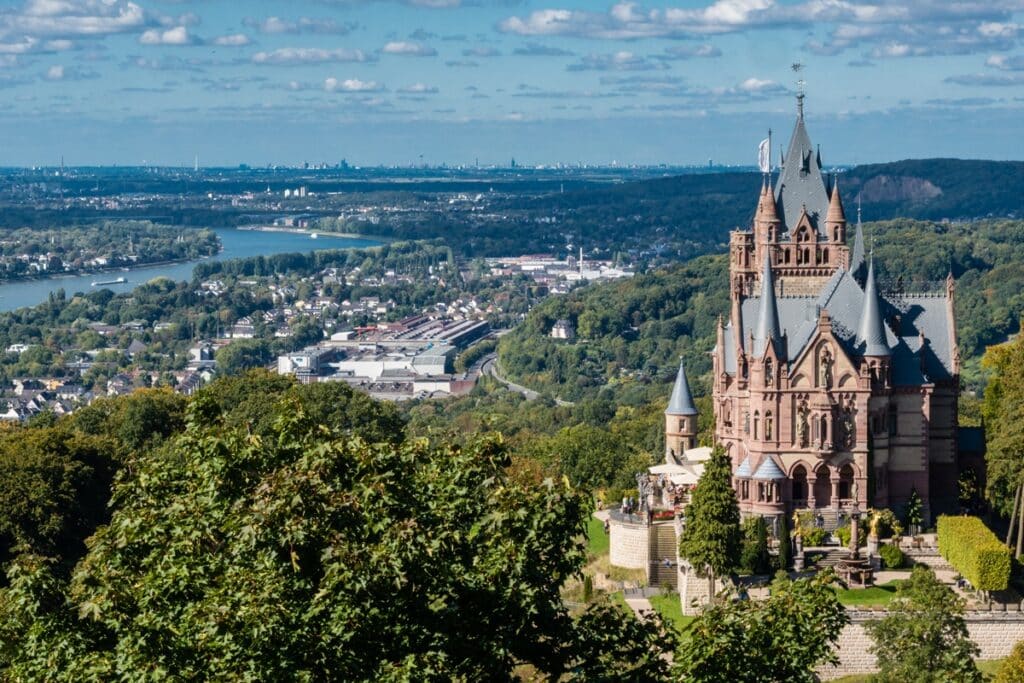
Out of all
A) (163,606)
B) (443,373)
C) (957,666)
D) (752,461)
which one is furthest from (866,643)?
(443,373)

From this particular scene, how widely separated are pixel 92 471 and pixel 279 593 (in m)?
40.4

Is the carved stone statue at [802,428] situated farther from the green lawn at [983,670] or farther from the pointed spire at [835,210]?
the green lawn at [983,670]

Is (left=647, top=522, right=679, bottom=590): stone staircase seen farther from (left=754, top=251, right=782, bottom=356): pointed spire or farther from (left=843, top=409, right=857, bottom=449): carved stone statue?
(left=754, top=251, right=782, bottom=356): pointed spire

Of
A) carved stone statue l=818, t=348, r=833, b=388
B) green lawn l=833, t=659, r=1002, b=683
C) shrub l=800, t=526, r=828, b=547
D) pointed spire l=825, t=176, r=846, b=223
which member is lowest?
green lawn l=833, t=659, r=1002, b=683

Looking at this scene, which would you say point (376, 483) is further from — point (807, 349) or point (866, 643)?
point (807, 349)

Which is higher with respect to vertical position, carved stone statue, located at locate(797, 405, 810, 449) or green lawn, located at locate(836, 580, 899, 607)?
carved stone statue, located at locate(797, 405, 810, 449)

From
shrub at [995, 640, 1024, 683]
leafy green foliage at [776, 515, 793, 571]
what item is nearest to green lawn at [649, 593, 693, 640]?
leafy green foliage at [776, 515, 793, 571]

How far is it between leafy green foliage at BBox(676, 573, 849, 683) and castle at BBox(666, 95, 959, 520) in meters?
31.5

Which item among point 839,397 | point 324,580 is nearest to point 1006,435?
point 839,397

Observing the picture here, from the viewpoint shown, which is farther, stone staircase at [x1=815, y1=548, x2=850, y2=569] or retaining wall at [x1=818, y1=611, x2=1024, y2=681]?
stone staircase at [x1=815, y1=548, x2=850, y2=569]

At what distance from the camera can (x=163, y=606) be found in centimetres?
3027

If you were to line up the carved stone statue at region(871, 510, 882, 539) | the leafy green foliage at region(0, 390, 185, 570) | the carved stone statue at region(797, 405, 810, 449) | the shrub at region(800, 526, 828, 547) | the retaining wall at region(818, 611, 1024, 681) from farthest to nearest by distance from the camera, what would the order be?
the leafy green foliage at region(0, 390, 185, 570) < the carved stone statue at region(797, 405, 810, 449) < the shrub at region(800, 526, 828, 547) < the carved stone statue at region(871, 510, 882, 539) < the retaining wall at region(818, 611, 1024, 681)

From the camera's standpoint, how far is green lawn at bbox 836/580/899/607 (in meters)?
55.5

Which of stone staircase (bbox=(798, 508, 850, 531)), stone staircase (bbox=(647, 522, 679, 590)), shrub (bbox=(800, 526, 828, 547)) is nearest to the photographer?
shrub (bbox=(800, 526, 828, 547))
